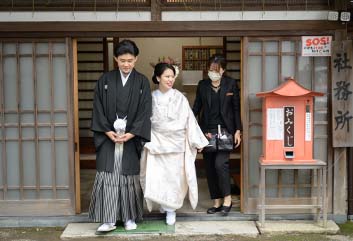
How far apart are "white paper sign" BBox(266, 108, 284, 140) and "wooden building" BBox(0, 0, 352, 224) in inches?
12.7

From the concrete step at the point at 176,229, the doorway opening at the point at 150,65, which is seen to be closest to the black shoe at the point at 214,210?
the concrete step at the point at 176,229

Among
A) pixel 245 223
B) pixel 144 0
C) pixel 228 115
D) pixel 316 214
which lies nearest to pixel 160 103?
pixel 228 115

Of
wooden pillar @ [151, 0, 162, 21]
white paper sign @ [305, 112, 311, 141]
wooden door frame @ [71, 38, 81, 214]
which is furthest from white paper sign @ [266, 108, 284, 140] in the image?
wooden door frame @ [71, 38, 81, 214]

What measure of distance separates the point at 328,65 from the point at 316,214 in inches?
77.9

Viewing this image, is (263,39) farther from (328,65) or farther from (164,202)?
(164,202)

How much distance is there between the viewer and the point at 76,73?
6.58 m

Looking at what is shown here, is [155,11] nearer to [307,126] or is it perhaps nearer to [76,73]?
[76,73]

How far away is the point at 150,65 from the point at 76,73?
276 cm

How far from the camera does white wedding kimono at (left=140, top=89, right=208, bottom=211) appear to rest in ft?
20.9

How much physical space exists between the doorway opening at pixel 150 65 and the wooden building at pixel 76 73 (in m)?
2.25

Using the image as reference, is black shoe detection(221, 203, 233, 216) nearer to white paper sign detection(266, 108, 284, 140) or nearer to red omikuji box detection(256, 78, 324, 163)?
red omikuji box detection(256, 78, 324, 163)

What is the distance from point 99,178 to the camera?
6.17 metres

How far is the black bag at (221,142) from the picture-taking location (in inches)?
260

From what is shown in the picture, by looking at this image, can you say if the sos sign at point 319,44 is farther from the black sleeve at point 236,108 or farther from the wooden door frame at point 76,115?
the wooden door frame at point 76,115
